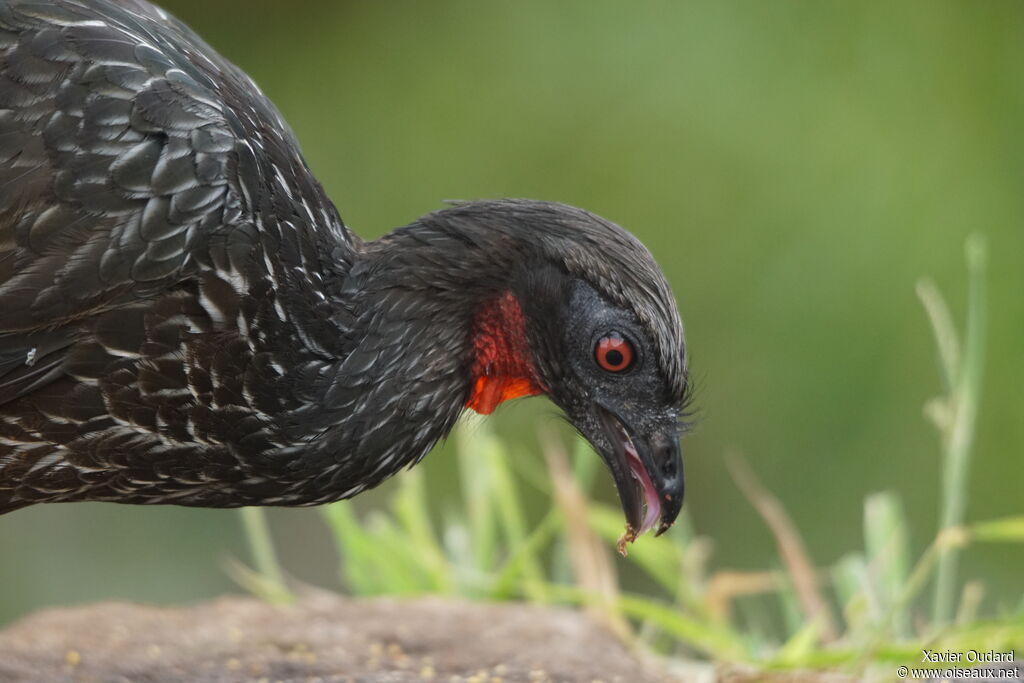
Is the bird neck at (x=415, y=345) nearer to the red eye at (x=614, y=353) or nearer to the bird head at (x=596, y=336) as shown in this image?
the bird head at (x=596, y=336)

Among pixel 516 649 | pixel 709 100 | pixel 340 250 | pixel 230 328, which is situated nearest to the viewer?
pixel 230 328

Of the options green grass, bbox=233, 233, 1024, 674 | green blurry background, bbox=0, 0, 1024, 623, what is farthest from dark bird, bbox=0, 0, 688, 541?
green blurry background, bbox=0, 0, 1024, 623

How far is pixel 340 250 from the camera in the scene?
3.58 m

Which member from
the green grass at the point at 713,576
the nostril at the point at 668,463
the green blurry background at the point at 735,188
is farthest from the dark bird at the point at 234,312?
the green blurry background at the point at 735,188

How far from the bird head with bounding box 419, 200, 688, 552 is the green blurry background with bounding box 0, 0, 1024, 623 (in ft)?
11.9

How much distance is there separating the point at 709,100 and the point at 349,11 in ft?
7.73

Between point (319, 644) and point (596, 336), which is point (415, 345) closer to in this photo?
point (596, 336)

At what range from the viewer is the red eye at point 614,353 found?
336cm

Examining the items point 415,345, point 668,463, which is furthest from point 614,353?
point 415,345

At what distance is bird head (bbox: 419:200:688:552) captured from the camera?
3.35m

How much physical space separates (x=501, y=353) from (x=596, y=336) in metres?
0.27

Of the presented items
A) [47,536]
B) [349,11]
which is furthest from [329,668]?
[349,11]

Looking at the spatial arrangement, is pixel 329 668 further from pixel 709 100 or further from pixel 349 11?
pixel 349 11

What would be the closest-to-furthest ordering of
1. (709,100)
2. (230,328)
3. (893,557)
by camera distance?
(230,328) < (893,557) < (709,100)
